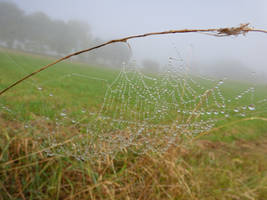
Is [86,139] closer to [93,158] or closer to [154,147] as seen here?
[93,158]

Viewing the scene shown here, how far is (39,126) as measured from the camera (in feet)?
3.78

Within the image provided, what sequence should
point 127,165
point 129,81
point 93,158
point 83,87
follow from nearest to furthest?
point 129,81, point 93,158, point 127,165, point 83,87

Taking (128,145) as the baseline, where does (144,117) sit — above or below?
above

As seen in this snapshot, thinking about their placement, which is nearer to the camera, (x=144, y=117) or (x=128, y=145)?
(x=144, y=117)

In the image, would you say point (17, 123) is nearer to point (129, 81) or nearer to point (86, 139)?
point (86, 139)

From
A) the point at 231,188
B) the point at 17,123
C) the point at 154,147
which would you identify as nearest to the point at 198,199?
the point at 231,188

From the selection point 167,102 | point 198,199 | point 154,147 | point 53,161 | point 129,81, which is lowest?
point 198,199

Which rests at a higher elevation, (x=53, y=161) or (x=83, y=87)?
(x=83, y=87)

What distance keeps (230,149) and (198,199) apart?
0.47 meters

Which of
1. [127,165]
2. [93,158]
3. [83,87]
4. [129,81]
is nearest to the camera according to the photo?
[129,81]

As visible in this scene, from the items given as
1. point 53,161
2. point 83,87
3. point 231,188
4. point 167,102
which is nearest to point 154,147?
point 167,102

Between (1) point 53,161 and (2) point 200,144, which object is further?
(2) point 200,144

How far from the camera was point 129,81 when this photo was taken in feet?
3.34

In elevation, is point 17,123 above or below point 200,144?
above
